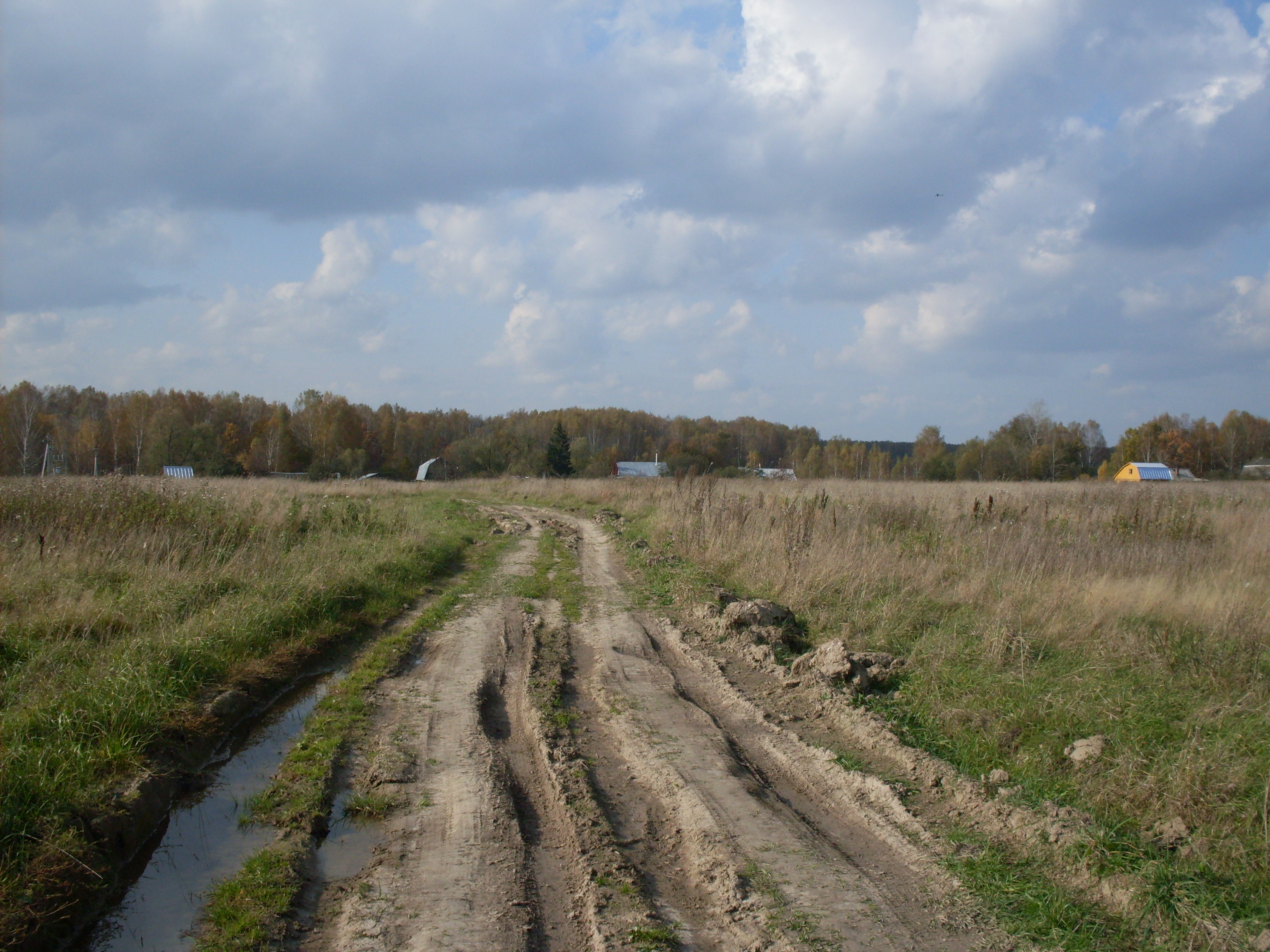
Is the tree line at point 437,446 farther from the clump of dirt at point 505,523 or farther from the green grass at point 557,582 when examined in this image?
the green grass at point 557,582

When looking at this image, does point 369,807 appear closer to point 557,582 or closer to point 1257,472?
point 557,582

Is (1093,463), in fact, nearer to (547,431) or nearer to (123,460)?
(547,431)

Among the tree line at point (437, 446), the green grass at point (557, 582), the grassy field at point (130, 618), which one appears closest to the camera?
the grassy field at point (130, 618)

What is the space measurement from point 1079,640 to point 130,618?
9.37m

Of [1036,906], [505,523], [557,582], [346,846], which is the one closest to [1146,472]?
[505,523]

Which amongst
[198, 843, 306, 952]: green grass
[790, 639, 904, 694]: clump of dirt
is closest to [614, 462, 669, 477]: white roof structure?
[790, 639, 904, 694]: clump of dirt

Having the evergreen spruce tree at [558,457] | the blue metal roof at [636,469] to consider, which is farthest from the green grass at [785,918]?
the evergreen spruce tree at [558,457]

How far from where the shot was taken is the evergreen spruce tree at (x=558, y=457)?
62469mm

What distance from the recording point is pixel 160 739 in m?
4.94

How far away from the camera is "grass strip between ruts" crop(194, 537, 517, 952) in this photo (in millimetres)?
3137

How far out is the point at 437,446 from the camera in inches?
3716

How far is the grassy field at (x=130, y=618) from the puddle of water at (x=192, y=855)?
222mm

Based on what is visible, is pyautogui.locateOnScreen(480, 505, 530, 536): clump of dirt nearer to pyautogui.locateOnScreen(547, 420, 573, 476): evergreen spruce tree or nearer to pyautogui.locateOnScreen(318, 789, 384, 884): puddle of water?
pyautogui.locateOnScreen(318, 789, 384, 884): puddle of water

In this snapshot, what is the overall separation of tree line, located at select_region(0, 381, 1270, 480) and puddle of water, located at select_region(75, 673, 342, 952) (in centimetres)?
3130
